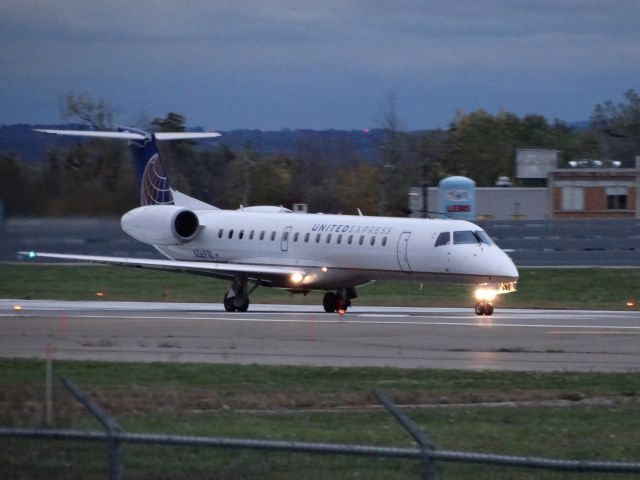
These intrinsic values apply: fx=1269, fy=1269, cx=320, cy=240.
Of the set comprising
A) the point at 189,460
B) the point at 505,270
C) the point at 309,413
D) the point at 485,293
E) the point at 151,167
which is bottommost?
the point at 309,413

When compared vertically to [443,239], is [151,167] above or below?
above

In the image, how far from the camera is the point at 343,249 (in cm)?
3388

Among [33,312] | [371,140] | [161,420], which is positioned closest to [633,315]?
[33,312]

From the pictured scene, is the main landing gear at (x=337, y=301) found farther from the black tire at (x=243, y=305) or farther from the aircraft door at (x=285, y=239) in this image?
the black tire at (x=243, y=305)

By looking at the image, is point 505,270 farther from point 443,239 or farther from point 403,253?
point 403,253

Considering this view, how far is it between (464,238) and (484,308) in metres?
1.85

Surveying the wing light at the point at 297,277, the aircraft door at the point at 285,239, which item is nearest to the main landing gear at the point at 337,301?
the wing light at the point at 297,277

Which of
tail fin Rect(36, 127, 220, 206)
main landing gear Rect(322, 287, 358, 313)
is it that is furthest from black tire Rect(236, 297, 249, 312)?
tail fin Rect(36, 127, 220, 206)

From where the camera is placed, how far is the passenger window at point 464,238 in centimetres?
3192

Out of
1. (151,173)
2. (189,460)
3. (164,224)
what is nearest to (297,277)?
(164,224)

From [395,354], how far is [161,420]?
8.61 metres

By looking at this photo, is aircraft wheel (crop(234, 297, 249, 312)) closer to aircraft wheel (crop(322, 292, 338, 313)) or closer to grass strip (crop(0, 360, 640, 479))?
aircraft wheel (crop(322, 292, 338, 313))

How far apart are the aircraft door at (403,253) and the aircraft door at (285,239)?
4.00 meters

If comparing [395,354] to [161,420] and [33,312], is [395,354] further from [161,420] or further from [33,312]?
[33,312]
